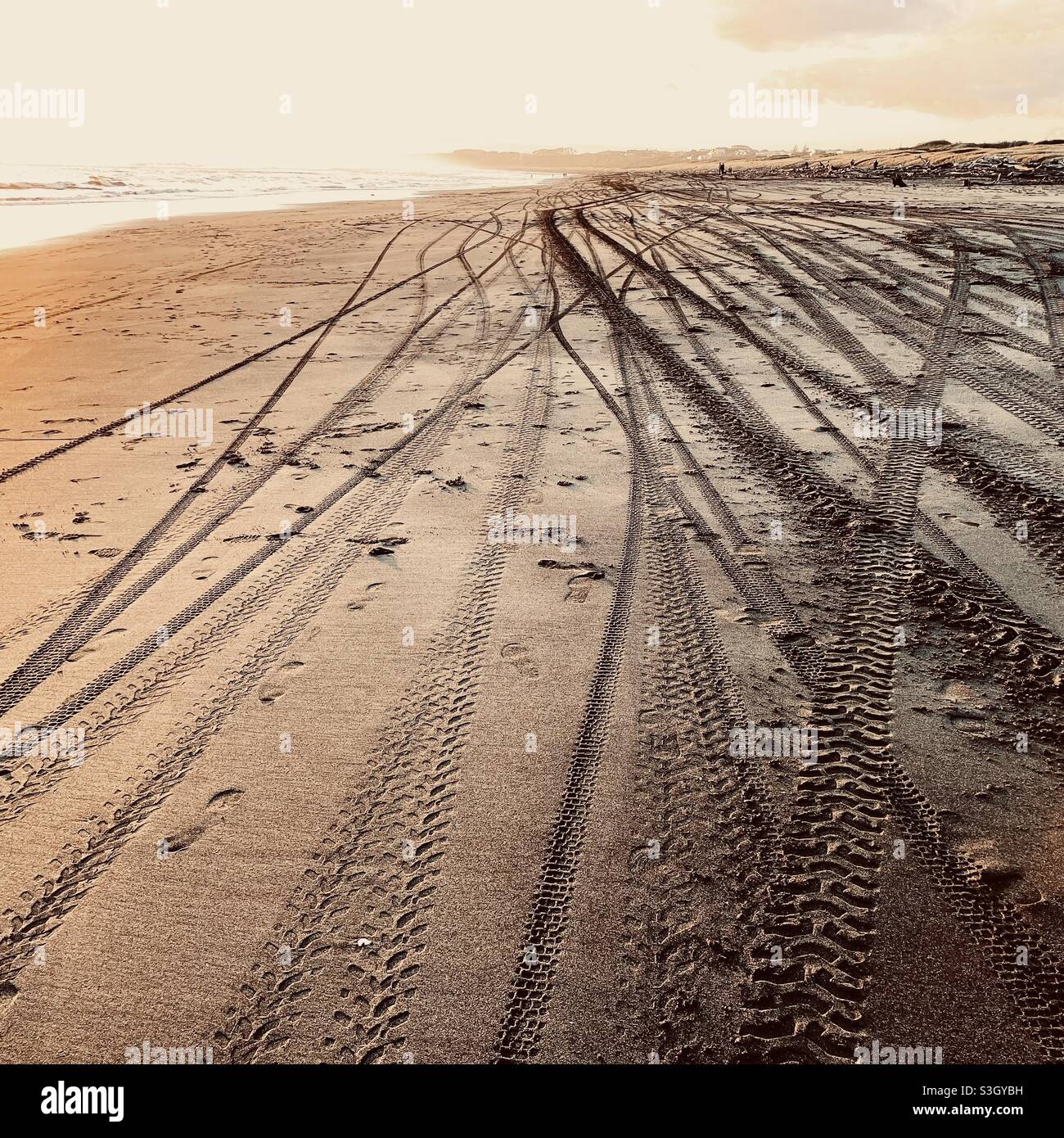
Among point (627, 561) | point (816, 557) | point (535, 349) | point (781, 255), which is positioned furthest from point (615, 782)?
point (781, 255)

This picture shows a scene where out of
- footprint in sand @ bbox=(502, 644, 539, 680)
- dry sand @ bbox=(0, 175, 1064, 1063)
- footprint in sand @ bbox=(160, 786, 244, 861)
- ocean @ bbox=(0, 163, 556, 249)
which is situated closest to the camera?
dry sand @ bbox=(0, 175, 1064, 1063)

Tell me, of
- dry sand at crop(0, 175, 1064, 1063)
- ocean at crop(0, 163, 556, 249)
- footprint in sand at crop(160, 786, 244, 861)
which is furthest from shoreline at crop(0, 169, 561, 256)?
footprint in sand at crop(160, 786, 244, 861)

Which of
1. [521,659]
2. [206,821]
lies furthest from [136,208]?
[206,821]

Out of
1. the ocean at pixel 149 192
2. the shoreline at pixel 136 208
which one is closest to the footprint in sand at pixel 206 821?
the shoreline at pixel 136 208

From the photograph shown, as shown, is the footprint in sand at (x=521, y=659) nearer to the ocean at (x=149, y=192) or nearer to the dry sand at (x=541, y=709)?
the dry sand at (x=541, y=709)

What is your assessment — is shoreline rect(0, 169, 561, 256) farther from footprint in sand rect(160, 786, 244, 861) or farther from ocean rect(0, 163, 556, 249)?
footprint in sand rect(160, 786, 244, 861)
